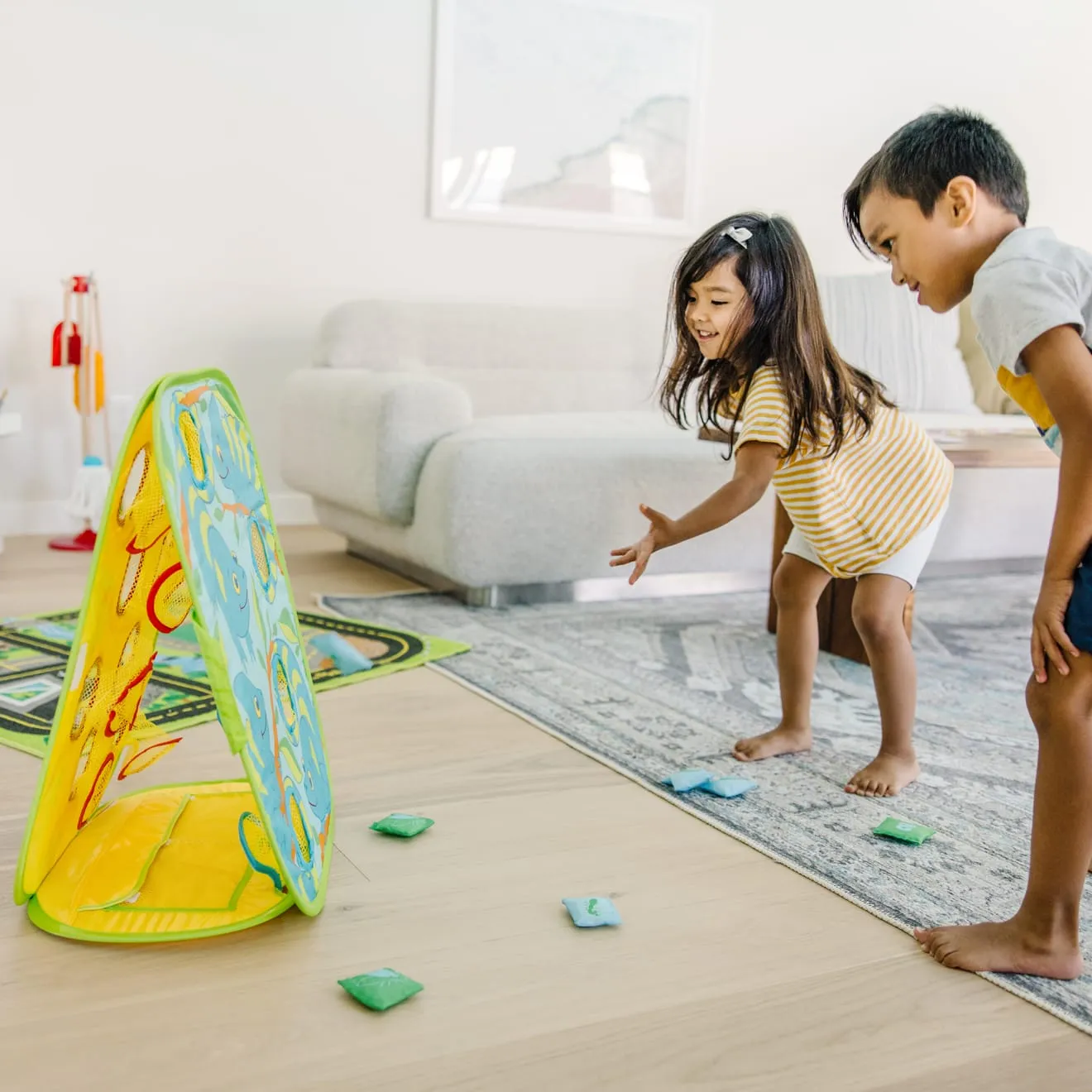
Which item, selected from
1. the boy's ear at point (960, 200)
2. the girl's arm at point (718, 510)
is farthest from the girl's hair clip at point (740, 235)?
the boy's ear at point (960, 200)

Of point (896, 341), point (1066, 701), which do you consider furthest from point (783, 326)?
point (896, 341)

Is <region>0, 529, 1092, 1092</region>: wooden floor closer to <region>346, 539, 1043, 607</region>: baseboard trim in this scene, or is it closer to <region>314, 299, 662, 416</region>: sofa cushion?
<region>346, 539, 1043, 607</region>: baseboard trim

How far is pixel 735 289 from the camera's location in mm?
1781

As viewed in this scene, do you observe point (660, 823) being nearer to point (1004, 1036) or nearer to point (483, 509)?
point (1004, 1036)

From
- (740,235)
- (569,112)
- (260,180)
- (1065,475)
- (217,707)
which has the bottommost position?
(217,707)

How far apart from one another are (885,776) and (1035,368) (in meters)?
0.77

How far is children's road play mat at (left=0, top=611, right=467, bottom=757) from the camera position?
1.87 meters

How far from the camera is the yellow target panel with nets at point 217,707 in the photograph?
1.12m

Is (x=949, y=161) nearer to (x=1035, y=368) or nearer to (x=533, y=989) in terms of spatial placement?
(x=1035, y=368)

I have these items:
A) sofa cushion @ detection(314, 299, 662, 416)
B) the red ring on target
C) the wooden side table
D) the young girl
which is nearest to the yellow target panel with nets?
the red ring on target

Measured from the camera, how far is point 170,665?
215 centimetres

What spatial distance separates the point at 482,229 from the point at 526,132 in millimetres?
340

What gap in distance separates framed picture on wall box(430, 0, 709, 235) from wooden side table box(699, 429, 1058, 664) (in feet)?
6.02

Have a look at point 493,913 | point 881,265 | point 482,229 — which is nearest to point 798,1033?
point 493,913
